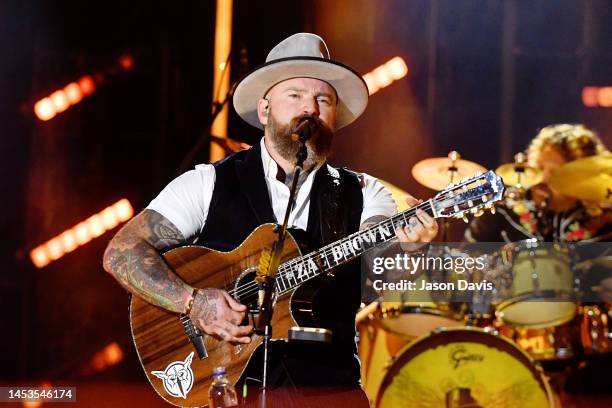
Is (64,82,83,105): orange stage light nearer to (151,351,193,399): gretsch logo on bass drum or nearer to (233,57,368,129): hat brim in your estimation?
(233,57,368,129): hat brim

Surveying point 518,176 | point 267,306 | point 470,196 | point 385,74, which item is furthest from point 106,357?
point 518,176

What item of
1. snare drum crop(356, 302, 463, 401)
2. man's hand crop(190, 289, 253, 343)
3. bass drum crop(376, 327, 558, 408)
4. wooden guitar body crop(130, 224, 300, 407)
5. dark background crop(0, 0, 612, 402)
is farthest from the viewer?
dark background crop(0, 0, 612, 402)

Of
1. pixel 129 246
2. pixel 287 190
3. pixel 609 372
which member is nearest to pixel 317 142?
pixel 287 190

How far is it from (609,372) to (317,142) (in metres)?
2.92

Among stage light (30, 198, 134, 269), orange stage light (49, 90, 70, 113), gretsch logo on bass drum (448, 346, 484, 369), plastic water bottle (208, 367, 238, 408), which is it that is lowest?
plastic water bottle (208, 367, 238, 408)

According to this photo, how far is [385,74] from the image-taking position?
5.08 m

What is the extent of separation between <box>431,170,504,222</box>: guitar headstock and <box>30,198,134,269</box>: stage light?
269 centimetres

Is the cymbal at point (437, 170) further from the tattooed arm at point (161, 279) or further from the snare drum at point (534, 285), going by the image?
the tattooed arm at point (161, 279)

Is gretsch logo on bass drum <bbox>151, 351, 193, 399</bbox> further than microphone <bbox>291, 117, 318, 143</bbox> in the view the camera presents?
Yes

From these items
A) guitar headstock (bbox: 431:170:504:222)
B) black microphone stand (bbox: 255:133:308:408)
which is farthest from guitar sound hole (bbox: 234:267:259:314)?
guitar headstock (bbox: 431:170:504:222)

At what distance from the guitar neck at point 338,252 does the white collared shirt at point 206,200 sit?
0.22 metres

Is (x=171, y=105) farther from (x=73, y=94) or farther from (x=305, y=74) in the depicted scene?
(x=305, y=74)

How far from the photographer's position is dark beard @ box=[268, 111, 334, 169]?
322cm

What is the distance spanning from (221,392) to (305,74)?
1516mm
